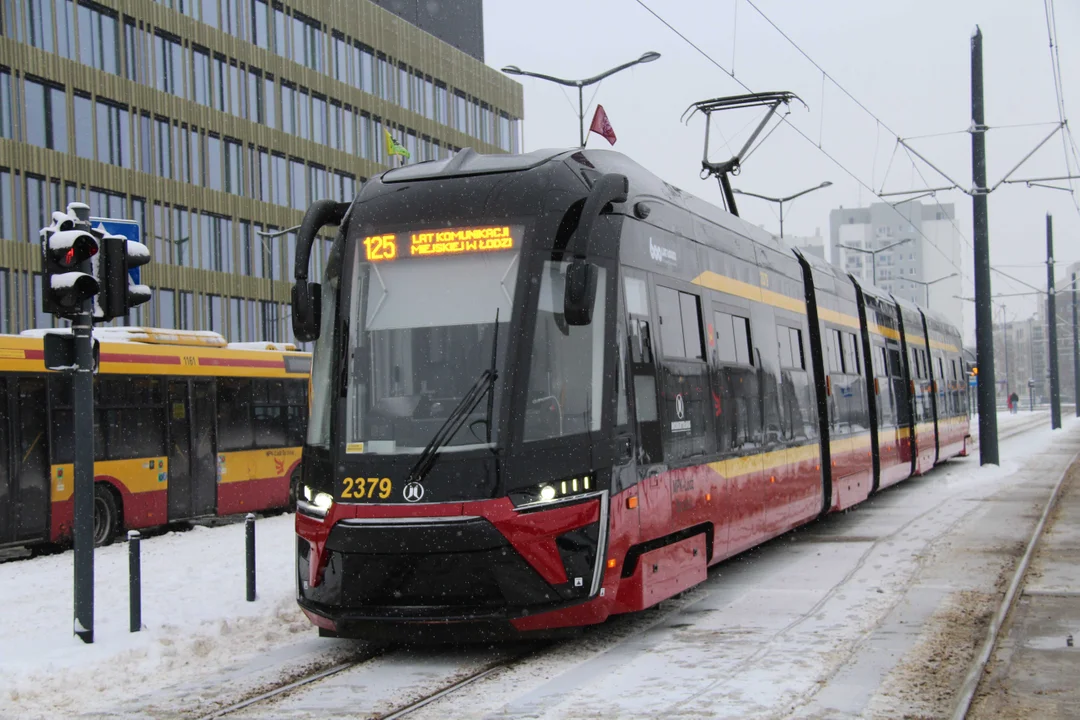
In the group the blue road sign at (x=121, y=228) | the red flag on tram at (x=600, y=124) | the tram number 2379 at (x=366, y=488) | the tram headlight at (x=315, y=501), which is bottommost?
the tram headlight at (x=315, y=501)

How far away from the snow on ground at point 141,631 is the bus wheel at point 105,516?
62.5 inches

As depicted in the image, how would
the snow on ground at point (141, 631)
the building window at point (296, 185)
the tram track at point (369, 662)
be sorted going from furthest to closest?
the building window at point (296, 185), the snow on ground at point (141, 631), the tram track at point (369, 662)

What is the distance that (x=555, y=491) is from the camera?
8.03 metres

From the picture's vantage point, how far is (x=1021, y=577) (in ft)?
36.4

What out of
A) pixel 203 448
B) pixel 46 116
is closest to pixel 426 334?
pixel 203 448

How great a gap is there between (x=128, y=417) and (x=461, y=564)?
9867 mm

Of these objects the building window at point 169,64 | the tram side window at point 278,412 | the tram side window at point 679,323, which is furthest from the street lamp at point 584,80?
the building window at point 169,64

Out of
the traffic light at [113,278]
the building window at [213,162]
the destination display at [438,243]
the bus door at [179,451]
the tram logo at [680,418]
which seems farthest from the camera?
the building window at [213,162]

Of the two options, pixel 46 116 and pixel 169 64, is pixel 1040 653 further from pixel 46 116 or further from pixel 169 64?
pixel 169 64

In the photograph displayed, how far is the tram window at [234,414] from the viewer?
1836 cm

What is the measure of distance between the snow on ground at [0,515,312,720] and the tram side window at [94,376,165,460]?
2230 mm

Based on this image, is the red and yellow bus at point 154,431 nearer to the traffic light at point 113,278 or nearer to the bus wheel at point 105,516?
the bus wheel at point 105,516

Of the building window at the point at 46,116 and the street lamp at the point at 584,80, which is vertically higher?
the building window at the point at 46,116

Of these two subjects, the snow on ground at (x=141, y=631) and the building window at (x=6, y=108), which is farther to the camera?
the building window at (x=6, y=108)
